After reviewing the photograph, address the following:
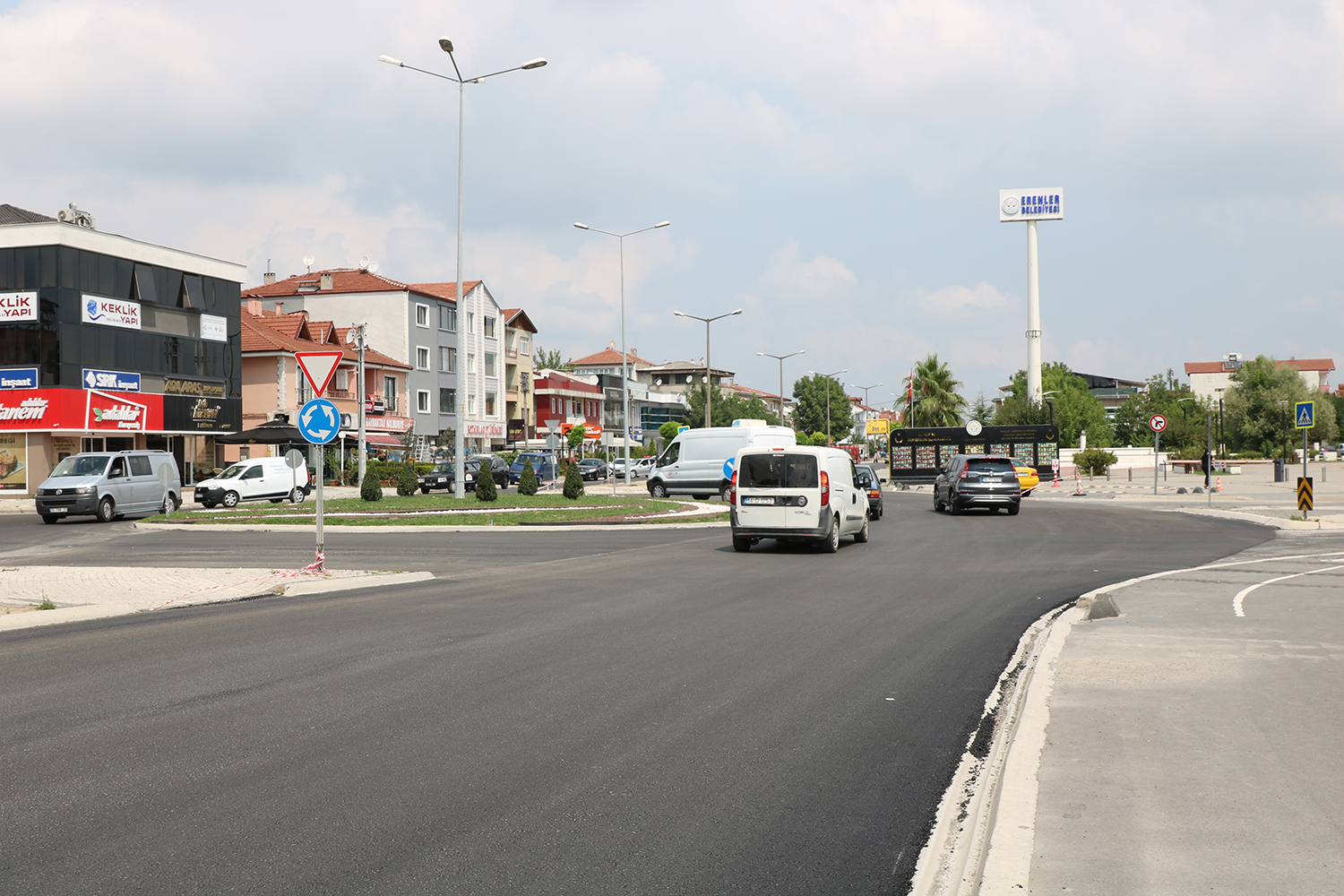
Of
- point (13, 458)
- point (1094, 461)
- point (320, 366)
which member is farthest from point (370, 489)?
point (1094, 461)

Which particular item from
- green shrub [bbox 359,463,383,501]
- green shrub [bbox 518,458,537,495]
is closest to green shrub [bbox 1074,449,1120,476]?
green shrub [bbox 518,458,537,495]

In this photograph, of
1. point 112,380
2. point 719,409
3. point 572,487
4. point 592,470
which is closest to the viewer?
point 572,487

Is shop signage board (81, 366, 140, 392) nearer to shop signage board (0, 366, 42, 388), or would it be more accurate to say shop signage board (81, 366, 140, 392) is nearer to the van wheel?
shop signage board (0, 366, 42, 388)

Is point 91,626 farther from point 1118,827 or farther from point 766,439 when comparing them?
point 766,439

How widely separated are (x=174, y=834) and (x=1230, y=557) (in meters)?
17.0

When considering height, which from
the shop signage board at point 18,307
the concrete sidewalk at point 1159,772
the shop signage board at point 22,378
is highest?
the shop signage board at point 18,307

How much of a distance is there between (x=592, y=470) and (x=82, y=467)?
124 ft

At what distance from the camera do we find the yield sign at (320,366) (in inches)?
573

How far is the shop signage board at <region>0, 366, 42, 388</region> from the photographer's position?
1716 inches

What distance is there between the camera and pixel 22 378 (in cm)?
4366

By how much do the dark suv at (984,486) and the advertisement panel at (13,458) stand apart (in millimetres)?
35399

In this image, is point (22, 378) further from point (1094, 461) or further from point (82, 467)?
point (1094, 461)

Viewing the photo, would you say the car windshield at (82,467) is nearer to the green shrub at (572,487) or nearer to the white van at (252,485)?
the white van at (252,485)

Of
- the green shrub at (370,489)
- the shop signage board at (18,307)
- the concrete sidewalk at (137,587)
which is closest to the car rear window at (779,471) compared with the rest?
the concrete sidewalk at (137,587)
